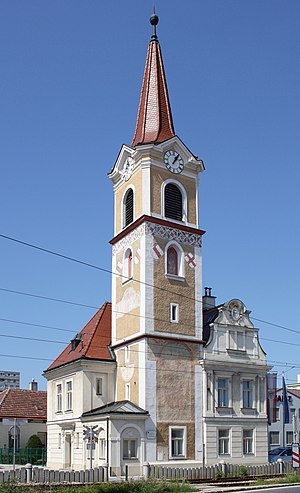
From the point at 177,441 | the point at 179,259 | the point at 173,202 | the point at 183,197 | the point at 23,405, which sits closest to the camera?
the point at 177,441

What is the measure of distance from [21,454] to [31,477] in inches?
956

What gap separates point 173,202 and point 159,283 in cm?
577

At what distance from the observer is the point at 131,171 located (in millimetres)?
46188

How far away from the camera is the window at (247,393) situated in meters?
45.8

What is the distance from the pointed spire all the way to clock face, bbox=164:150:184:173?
51.5 inches

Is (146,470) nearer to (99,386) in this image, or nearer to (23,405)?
(99,386)

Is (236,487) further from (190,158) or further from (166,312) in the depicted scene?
(190,158)

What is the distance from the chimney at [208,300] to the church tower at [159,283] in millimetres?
4230

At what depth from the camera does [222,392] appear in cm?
4459

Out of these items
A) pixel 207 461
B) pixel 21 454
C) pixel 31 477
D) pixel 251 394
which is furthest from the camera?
pixel 21 454

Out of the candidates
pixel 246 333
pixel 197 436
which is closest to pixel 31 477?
pixel 197 436

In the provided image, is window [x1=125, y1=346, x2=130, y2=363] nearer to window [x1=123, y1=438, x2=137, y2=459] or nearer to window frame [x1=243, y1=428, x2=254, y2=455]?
window [x1=123, y1=438, x2=137, y2=459]

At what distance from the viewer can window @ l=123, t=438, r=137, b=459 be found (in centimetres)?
3938

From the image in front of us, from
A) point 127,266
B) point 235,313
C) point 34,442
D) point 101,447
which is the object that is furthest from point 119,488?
point 34,442
